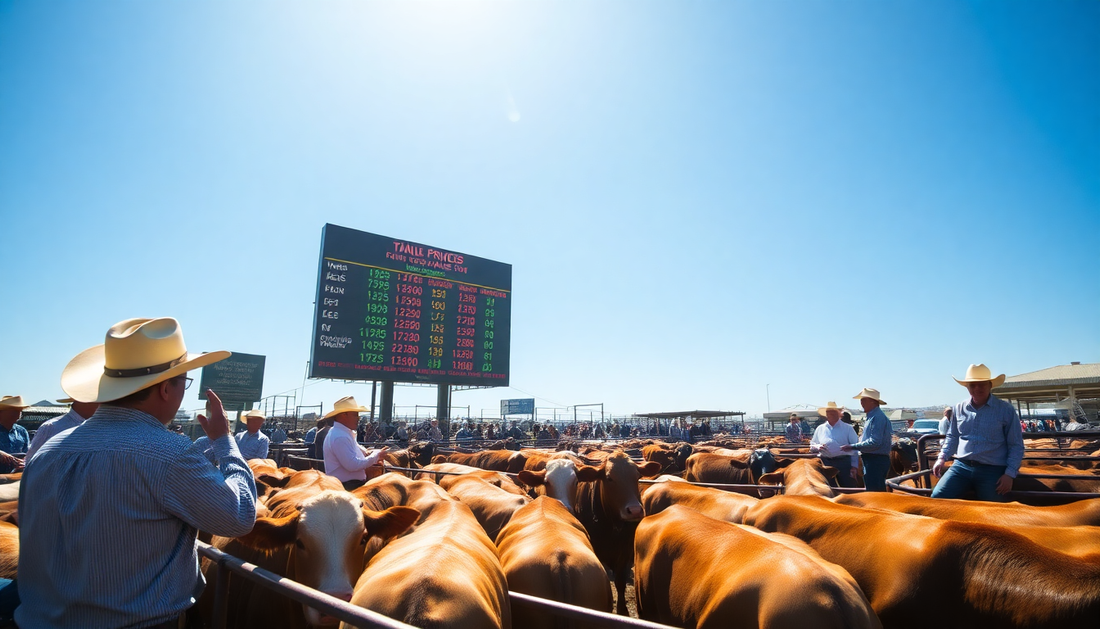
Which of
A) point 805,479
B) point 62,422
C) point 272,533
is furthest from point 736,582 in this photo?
point 62,422

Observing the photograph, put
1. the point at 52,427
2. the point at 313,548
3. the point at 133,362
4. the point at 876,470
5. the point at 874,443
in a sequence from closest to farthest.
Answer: the point at 133,362 → the point at 313,548 → the point at 52,427 → the point at 874,443 → the point at 876,470

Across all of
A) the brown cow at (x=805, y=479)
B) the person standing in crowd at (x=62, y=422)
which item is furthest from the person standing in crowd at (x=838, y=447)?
the person standing in crowd at (x=62, y=422)

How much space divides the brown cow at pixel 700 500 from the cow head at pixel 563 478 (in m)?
0.71

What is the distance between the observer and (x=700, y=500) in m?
5.71

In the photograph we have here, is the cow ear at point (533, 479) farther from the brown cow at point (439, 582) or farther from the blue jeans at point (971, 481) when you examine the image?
the blue jeans at point (971, 481)

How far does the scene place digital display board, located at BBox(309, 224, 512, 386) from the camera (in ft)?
68.9

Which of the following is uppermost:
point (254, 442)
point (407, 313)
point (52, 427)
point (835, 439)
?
point (407, 313)

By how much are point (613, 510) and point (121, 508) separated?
5.25m

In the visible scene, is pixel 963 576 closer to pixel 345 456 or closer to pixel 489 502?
pixel 489 502

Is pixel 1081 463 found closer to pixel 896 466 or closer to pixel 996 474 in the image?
pixel 896 466


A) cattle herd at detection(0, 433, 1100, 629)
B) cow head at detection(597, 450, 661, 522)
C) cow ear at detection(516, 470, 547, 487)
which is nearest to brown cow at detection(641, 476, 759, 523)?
cattle herd at detection(0, 433, 1100, 629)

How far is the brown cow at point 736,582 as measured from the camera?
2.54m

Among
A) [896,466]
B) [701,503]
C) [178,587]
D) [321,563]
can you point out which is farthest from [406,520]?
[896,466]

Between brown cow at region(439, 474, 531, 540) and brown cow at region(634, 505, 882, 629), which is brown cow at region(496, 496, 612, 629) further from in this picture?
brown cow at region(439, 474, 531, 540)
